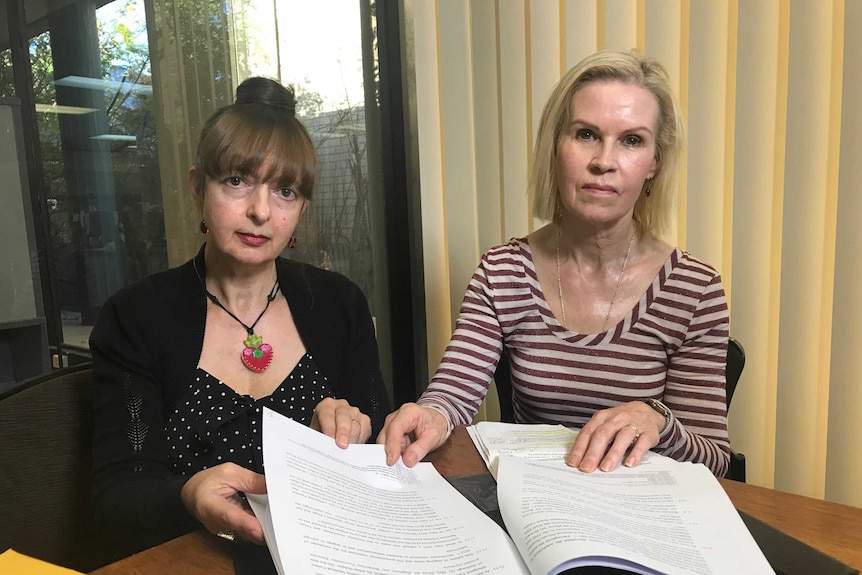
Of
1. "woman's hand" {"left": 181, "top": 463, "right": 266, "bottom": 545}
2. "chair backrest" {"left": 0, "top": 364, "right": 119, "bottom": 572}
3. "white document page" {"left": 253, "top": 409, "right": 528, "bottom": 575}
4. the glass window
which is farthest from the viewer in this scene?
the glass window

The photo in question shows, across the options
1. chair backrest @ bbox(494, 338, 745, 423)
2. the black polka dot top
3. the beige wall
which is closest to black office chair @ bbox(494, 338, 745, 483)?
chair backrest @ bbox(494, 338, 745, 423)

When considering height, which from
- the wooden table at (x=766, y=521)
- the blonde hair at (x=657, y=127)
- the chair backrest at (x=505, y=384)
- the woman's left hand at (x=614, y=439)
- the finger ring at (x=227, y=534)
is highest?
the blonde hair at (x=657, y=127)

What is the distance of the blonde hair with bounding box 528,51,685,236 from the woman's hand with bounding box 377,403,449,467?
0.60 meters

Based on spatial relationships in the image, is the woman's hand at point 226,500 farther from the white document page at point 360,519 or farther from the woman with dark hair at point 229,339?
the woman with dark hair at point 229,339

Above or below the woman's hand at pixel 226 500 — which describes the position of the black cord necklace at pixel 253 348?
above

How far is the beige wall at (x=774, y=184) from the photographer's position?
4.65 ft

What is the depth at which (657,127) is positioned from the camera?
1229 mm

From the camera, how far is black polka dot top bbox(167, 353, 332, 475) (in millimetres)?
1060

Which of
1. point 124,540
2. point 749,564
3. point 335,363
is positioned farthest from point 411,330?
point 749,564

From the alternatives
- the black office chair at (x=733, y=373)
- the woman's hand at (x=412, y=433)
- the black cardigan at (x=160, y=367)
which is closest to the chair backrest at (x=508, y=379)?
the black office chair at (x=733, y=373)

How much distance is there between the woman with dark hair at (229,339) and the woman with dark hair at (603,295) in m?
0.23

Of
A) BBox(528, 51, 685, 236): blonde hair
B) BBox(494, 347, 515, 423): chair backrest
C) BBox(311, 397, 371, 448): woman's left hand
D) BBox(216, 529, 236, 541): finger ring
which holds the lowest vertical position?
BBox(494, 347, 515, 423): chair backrest

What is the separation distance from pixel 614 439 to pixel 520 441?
0.43 feet

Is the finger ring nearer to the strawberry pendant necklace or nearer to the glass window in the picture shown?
the strawberry pendant necklace
